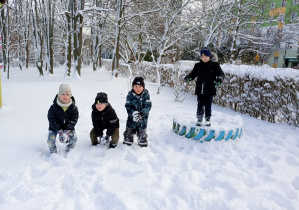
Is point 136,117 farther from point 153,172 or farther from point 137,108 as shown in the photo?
point 153,172

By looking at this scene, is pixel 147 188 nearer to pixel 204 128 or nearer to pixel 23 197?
pixel 23 197

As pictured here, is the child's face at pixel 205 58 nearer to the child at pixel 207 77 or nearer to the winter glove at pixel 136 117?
the child at pixel 207 77

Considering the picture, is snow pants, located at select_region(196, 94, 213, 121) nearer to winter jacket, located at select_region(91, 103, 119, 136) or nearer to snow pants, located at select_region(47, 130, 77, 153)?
winter jacket, located at select_region(91, 103, 119, 136)

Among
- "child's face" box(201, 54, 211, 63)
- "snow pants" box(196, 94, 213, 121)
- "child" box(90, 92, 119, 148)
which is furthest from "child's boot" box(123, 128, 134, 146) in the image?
"child's face" box(201, 54, 211, 63)

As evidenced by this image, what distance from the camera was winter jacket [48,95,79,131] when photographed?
10.6 ft

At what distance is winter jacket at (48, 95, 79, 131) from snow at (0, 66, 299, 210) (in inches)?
16.4

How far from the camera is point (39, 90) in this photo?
774 cm

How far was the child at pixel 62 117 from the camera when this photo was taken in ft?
10.5

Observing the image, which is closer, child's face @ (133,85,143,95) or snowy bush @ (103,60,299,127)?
child's face @ (133,85,143,95)

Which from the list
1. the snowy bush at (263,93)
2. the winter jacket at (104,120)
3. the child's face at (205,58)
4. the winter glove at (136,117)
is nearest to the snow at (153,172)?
the winter jacket at (104,120)

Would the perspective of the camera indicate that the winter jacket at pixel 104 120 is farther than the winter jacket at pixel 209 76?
No

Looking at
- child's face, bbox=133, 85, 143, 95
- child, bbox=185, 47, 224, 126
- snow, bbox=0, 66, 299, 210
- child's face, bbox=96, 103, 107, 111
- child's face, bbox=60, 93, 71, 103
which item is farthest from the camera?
child, bbox=185, 47, 224, 126

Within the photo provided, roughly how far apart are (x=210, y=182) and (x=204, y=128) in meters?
1.38

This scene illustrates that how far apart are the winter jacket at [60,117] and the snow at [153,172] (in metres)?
0.42
